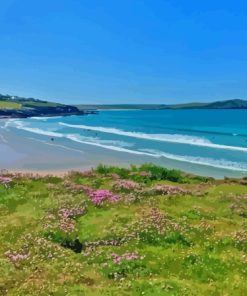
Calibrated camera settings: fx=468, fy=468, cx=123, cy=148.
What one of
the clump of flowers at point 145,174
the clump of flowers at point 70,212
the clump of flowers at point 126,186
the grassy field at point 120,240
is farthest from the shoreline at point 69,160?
the clump of flowers at point 70,212

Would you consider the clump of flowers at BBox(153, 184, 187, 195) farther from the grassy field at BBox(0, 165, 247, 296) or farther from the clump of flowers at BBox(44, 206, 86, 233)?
the clump of flowers at BBox(44, 206, 86, 233)

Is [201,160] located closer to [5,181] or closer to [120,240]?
[5,181]

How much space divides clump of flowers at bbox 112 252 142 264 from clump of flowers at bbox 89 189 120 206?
8.23 meters

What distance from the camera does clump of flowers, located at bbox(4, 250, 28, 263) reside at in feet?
54.4

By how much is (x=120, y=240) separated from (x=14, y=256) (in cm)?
428

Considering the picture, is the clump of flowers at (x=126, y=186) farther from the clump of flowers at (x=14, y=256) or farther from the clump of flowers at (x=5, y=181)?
→ the clump of flowers at (x=14, y=256)

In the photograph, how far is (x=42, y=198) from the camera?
27.1m

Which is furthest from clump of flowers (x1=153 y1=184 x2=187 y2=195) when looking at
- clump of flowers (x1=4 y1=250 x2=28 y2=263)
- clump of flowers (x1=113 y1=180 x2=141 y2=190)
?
clump of flowers (x1=4 y1=250 x2=28 y2=263)

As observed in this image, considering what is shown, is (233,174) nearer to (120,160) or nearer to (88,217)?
(120,160)

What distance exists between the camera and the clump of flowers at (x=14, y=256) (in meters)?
16.6

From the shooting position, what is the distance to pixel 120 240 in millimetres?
18844

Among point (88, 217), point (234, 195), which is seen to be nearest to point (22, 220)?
point (88, 217)

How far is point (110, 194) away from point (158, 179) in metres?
8.73

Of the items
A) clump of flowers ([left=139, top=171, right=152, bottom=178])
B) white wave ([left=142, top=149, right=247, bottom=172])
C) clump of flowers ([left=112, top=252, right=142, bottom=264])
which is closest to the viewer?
clump of flowers ([left=112, top=252, right=142, bottom=264])
